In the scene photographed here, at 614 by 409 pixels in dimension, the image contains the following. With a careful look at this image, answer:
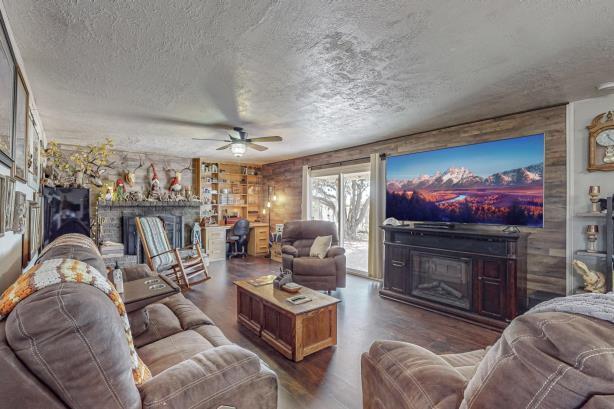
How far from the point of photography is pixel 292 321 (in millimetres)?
2402

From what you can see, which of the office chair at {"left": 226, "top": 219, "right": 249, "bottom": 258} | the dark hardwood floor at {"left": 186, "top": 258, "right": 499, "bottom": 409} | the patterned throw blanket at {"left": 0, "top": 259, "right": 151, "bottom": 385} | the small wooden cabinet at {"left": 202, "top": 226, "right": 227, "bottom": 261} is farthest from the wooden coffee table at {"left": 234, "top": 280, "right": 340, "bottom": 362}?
the small wooden cabinet at {"left": 202, "top": 226, "right": 227, "bottom": 261}

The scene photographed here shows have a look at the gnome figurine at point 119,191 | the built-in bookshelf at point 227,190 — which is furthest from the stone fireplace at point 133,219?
the built-in bookshelf at point 227,190

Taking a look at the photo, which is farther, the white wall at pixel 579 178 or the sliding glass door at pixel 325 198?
the sliding glass door at pixel 325 198

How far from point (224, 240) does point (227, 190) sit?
1308 mm

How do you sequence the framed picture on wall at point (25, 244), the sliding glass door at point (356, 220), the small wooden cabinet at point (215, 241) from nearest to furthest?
the framed picture on wall at point (25, 244) → the sliding glass door at point (356, 220) → the small wooden cabinet at point (215, 241)

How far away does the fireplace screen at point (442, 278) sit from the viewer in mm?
3387

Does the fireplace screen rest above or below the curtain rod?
below

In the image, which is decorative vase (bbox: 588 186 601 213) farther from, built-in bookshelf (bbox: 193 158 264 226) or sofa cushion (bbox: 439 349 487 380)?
built-in bookshelf (bbox: 193 158 264 226)

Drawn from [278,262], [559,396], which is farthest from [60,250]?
[278,262]

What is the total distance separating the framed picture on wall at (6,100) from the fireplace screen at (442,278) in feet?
12.5

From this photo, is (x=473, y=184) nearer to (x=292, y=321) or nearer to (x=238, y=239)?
(x=292, y=321)

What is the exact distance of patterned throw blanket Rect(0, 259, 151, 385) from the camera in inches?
34.3

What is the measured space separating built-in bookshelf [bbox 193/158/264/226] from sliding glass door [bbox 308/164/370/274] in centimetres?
204

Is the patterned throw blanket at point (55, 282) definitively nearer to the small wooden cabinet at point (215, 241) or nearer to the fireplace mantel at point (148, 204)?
the fireplace mantel at point (148, 204)
